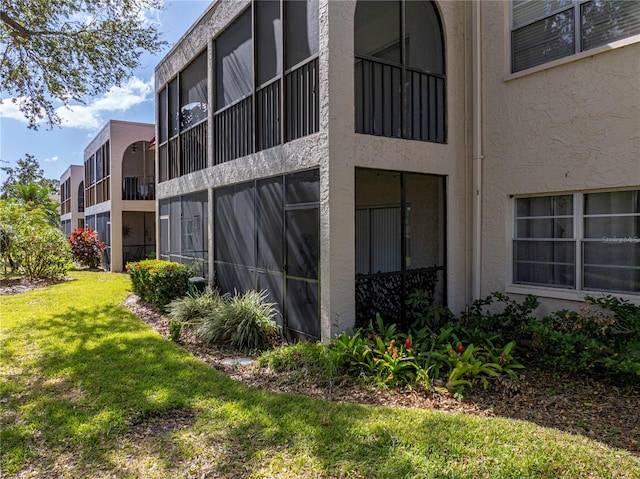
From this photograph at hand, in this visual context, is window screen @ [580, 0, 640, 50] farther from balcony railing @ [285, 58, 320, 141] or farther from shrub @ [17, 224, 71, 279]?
shrub @ [17, 224, 71, 279]

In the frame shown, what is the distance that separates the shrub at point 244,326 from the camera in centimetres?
693

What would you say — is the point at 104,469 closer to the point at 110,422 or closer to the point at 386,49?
the point at 110,422

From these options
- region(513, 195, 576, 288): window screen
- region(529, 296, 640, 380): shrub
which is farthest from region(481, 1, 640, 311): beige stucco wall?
region(529, 296, 640, 380): shrub

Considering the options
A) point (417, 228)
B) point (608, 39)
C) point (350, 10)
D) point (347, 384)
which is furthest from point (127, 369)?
point (608, 39)

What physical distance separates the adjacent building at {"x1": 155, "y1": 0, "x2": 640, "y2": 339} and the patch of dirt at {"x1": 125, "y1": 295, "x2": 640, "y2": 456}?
3.88 feet

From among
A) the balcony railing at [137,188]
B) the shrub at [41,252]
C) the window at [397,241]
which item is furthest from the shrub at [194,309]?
the balcony railing at [137,188]

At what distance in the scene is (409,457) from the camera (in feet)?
11.1

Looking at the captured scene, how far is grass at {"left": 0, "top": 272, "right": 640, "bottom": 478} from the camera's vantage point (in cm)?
332

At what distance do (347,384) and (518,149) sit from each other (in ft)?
15.7

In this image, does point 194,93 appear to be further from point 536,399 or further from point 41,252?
point 536,399

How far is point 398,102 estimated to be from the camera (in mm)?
6828

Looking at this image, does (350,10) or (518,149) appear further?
(518,149)

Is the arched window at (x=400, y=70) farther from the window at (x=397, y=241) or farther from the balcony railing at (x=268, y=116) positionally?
the balcony railing at (x=268, y=116)

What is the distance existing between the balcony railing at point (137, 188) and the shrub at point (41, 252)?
13.3 feet
